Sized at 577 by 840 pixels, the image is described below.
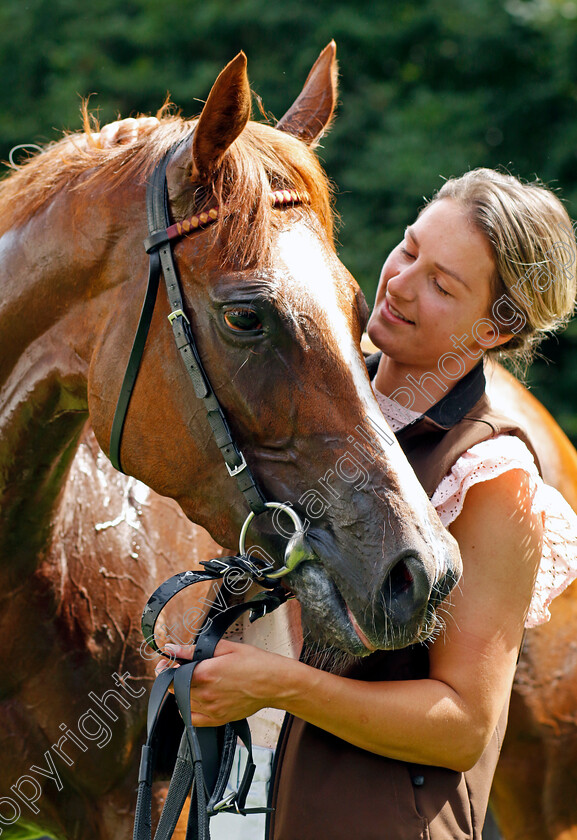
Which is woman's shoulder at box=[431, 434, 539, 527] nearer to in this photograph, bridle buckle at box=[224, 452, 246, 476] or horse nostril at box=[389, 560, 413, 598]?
horse nostril at box=[389, 560, 413, 598]

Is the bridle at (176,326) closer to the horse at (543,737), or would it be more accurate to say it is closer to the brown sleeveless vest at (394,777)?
the brown sleeveless vest at (394,777)

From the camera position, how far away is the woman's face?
1699mm

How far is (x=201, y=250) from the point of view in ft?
5.13

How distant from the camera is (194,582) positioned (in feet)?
5.07

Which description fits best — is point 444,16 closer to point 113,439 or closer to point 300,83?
point 300,83

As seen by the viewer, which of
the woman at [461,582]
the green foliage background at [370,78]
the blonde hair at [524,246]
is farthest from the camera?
the green foliage background at [370,78]

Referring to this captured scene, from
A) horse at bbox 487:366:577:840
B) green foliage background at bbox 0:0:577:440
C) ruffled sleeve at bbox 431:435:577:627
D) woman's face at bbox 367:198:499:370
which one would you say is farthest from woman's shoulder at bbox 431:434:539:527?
green foliage background at bbox 0:0:577:440

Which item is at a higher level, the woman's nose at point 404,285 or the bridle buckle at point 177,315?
the bridle buckle at point 177,315

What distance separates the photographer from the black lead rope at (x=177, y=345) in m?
1.51

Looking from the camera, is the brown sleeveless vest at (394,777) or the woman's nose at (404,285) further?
the woman's nose at (404,285)

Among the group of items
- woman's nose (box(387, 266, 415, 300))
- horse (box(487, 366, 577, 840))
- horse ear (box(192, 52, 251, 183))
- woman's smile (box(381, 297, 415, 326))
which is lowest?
horse (box(487, 366, 577, 840))

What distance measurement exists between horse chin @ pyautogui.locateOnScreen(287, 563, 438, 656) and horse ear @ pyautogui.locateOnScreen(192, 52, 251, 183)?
2.46 feet

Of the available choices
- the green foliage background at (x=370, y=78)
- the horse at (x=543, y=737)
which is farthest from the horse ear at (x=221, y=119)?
the green foliage background at (x=370, y=78)

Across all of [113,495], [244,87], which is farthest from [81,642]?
[244,87]
